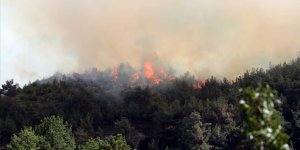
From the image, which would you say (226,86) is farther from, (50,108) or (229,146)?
(50,108)

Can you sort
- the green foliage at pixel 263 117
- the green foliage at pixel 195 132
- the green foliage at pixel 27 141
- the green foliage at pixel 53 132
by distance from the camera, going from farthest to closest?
the green foliage at pixel 195 132
the green foliage at pixel 53 132
the green foliage at pixel 27 141
the green foliage at pixel 263 117

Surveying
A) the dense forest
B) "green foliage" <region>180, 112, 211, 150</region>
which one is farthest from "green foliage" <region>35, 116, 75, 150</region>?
"green foliage" <region>180, 112, 211, 150</region>

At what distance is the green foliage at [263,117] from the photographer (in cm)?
1655

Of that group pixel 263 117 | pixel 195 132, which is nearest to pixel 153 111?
pixel 195 132

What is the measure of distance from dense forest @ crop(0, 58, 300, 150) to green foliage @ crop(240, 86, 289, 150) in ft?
208

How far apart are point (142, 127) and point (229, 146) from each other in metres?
Result: 25.3

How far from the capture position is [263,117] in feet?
55.0

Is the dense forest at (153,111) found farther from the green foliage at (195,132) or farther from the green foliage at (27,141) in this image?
the green foliage at (27,141)

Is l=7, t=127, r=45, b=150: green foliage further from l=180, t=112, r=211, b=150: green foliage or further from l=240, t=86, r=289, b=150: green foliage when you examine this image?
l=240, t=86, r=289, b=150: green foliage

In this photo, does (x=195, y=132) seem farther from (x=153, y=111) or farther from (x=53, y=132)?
(x=53, y=132)

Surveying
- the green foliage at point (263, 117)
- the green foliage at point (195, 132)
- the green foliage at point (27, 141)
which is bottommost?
the green foliage at point (263, 117)

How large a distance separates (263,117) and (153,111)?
329ft

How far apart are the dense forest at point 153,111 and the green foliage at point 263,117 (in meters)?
63.4

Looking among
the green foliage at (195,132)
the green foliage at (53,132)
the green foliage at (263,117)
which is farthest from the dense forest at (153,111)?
the green foliage at (263,117)
